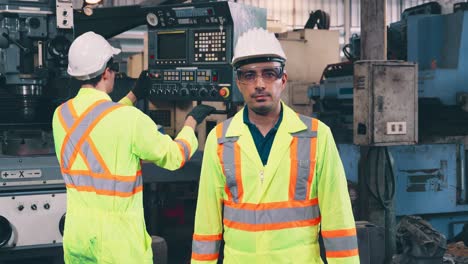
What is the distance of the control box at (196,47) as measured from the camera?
3.75 metres

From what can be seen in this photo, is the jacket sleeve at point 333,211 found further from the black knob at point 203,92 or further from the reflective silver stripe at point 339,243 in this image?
the black knob at point 203,92

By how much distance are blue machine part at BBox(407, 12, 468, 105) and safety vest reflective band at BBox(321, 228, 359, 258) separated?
11.9 feet

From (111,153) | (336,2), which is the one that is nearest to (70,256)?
(111,153)

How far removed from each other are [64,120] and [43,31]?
96 cm

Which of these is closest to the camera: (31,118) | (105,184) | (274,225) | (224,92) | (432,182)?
(274,225)

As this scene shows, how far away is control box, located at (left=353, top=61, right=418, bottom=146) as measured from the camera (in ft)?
14.2

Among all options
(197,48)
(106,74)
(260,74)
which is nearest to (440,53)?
(197,48)

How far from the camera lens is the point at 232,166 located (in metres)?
1.89

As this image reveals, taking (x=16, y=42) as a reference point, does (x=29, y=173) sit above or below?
below

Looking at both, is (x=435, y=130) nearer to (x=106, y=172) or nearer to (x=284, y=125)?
(x=106, y=172)

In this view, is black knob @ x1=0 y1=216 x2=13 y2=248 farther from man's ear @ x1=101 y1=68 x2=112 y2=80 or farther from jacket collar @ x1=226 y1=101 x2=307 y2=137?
jacket collar @ x1=226 y1=101 x2=307 y2=137

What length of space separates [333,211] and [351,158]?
12.5 feet

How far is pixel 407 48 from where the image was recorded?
5613 mm

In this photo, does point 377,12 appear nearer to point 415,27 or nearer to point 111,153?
point 415,27
